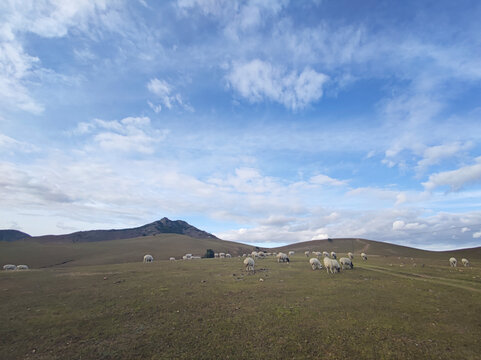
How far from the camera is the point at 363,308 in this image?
16.7 m

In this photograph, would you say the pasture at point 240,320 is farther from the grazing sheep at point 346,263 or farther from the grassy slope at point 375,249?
the grassy slope at point 375,249

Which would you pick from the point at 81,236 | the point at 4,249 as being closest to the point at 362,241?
the point at 4,249

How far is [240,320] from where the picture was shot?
572 inches

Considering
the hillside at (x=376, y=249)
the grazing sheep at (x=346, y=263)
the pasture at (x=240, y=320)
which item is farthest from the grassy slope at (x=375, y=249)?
the pasture at (x=240, y=320)

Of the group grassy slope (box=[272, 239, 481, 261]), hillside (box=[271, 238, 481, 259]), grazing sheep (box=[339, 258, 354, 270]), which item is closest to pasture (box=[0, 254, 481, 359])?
grazing sheep (box=[339, 258, 354, 270])

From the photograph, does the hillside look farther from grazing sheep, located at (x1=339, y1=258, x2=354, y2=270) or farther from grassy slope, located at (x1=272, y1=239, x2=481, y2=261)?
grazing sheep, located at (x1=339, y1=258, x2=354, y2=270)

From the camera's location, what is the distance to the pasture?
11.2 meters

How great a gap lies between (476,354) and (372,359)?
16.4 feet

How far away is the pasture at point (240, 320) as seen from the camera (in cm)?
1120

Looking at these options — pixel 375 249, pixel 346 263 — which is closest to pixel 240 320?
pixel 346 263

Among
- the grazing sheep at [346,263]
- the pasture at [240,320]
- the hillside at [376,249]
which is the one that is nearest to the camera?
the pasture at [240,320]

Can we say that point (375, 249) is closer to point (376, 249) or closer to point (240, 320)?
point (376, 249)

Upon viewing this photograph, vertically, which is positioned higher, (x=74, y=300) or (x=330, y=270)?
(x=330, y=270)

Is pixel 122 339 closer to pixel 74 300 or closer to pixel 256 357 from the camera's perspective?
pixel 256 357
